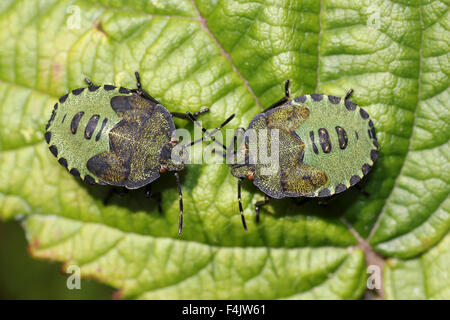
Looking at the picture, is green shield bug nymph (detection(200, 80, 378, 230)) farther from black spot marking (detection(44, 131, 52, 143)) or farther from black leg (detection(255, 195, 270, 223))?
black spot marking (detection(44, 131, 52, 143))

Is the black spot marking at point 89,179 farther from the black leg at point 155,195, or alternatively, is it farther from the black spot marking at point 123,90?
the black spot marking at point 123,90

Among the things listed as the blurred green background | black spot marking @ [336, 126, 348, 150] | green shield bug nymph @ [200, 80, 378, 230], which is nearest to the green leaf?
green shield bug nymph @ [200, 80, 378, 230]

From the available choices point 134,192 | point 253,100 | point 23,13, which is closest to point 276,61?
point 253,100

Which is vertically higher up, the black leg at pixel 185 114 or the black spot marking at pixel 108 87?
the black spot marking at pixel 108 87

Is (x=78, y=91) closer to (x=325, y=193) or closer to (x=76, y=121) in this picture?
(x=76, y=121)

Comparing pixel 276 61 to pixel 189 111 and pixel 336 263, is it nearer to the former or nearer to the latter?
pixel 189 111

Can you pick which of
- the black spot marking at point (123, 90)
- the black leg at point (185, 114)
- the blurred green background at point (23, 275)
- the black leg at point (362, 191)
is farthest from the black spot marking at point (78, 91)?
the black leg at point (362, 191)
